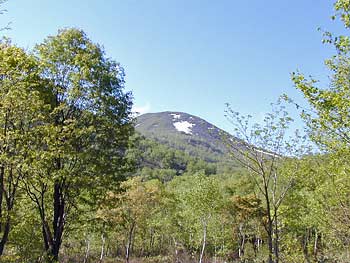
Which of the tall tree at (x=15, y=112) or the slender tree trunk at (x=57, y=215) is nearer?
the tall tree at (x=15, y=112)

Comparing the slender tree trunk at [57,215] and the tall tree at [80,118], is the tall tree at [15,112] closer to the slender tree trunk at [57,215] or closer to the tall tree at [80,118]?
the tall tree at [80,118]

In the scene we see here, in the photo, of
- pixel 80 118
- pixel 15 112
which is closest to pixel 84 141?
pixel 80 118

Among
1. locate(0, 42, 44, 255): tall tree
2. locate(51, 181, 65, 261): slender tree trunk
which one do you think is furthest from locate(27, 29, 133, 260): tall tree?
locate(0, 42, 44, 255): tall tree

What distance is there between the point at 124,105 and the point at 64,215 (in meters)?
4.99

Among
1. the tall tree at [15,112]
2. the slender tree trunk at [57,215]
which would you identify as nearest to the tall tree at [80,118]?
the slender tree trunk at [57,215]

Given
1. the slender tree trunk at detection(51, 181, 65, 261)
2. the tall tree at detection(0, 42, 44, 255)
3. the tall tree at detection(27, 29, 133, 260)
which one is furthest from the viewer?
the slender tree trunk at detection(51, 181, 65, 261)

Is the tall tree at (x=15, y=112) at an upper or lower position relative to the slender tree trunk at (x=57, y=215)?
upper

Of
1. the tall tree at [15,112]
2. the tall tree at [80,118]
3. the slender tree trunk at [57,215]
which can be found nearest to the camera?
the tall tree at [15,112]

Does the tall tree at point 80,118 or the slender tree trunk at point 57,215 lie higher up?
the tall tree at point 80,118

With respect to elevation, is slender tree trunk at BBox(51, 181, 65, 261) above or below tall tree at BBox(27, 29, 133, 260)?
below

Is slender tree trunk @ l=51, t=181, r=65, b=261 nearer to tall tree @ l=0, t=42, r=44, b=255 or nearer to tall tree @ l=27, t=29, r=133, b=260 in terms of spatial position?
tall tree @ l=27, t=29, r=133, b=260

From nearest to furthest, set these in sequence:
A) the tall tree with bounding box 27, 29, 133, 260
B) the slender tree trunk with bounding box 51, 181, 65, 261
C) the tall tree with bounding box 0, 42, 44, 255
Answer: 1. the tall tree with bounding box 0, 42, 44, 255
2. the tall tree with bounding box 27, 29, 133, 260
3. the slender tree trunk with bounding box 51, 181, 65, 261

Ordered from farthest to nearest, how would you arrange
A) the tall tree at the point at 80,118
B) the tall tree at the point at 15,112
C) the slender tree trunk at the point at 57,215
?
1. the slender tree trunk at the point at 57,215
2. the tall tree at the point at 80,118
3. the tall tree at the point at 15,112

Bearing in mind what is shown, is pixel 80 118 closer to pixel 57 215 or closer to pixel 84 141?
pixel 84 141
